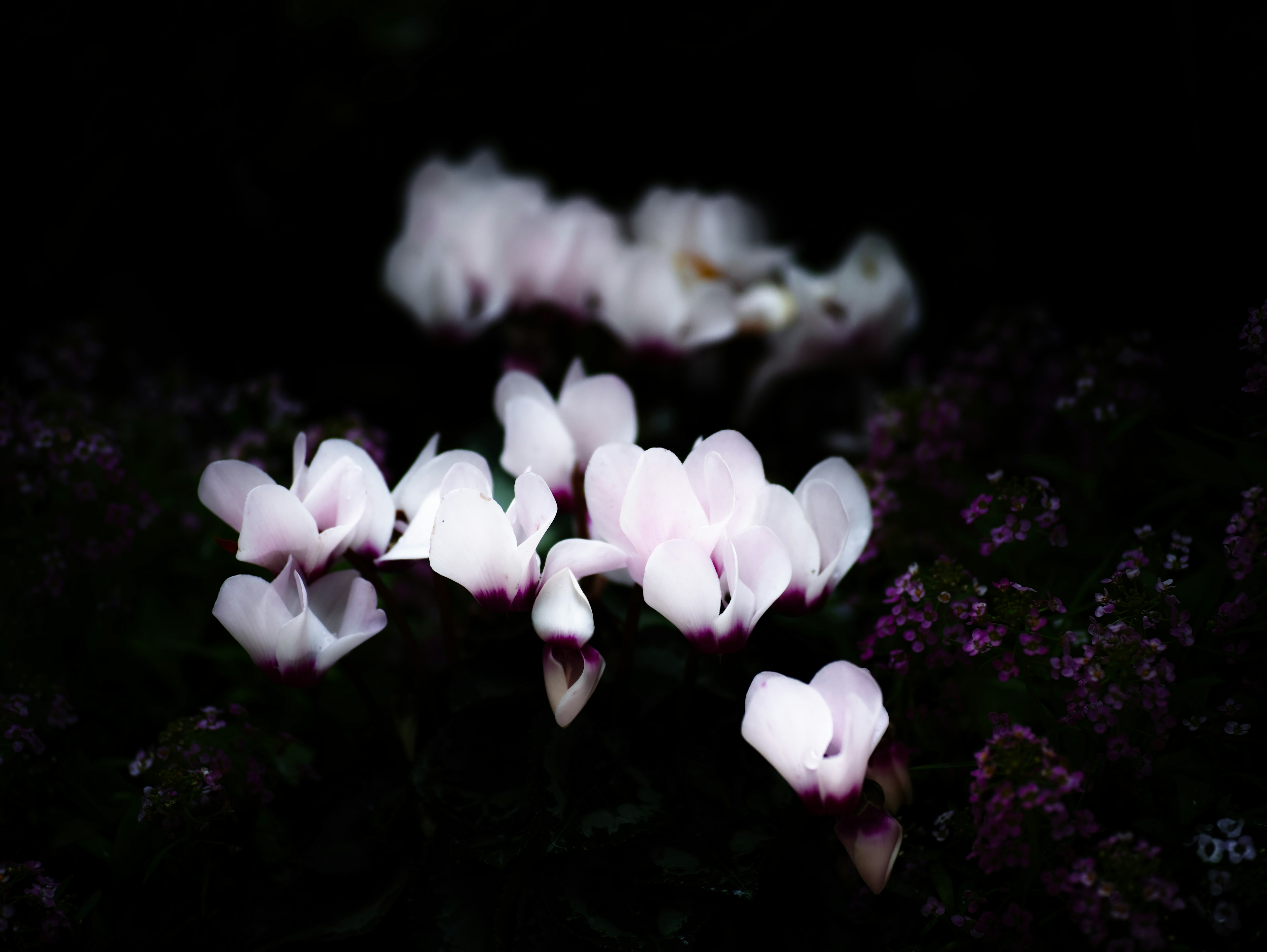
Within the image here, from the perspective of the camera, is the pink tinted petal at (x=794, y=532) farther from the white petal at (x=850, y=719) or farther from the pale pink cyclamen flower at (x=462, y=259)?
the pale pink cyclamen flower at (x=462, y=259)

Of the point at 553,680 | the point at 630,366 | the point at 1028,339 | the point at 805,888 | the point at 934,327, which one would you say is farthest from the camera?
the point at 934,327

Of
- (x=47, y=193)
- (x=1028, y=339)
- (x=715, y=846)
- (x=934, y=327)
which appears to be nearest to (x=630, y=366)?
(x=1028, y=339)

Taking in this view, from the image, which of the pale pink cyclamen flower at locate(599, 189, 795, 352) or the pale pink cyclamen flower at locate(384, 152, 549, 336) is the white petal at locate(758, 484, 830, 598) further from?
the pale pink cyclamen flower at locate(384, 152, 549, 336)

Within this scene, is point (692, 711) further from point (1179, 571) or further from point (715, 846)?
point (1179, 571)

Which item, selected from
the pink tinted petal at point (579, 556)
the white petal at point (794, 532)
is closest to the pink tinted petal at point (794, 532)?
the white petal at point (794, 532)

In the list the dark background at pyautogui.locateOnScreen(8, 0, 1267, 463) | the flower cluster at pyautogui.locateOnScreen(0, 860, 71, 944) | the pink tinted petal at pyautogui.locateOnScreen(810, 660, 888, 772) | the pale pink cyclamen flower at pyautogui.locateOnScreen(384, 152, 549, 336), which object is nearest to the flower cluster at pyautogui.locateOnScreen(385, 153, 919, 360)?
the pale pink cyclamen flower at pyautogui.locateOnScreen(384, 152, 549, 336)

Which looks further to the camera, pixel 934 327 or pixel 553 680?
pixel 934 327

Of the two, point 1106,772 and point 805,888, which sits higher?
point 1106,772

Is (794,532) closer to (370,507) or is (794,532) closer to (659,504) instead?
(659,504)
